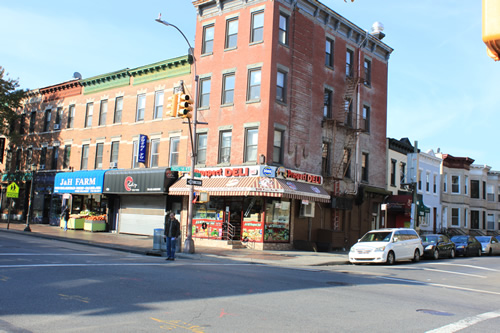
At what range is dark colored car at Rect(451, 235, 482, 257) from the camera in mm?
28344

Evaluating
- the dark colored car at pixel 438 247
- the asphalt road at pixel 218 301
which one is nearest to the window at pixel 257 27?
the dark colored car at pixel 438 247

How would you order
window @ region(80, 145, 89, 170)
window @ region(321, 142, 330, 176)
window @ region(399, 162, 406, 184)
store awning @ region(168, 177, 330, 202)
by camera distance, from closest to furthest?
store awning @ region(168, 177, 330, 202), window @ region(321, 142, 330, 176), window @ region(80, 145, 89, 170), window @ region(399, 162, 406, 184)

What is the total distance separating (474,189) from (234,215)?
110ft

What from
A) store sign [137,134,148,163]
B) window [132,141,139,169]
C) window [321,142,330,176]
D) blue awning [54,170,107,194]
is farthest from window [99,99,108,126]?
window [321,142,330,176]

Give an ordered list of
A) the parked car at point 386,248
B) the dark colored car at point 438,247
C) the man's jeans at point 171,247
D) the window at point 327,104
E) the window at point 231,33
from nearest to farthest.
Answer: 1. the man's jeans at point 171,247
2. the parked car at point 386,248
3. the dark colored car at point 438,247
4. the window at point 231,33
5. the window at point 327,104

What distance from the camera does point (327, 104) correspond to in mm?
28609

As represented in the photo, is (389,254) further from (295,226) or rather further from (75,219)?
(75,219)

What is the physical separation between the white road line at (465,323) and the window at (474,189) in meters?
42.7

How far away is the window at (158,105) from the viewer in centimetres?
2948

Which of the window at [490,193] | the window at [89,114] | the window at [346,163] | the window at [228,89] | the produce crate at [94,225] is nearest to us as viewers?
the window at [228,89]

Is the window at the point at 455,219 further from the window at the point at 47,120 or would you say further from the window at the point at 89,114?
the window at the point at 47,120

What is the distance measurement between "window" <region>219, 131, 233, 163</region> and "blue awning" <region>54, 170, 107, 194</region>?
9.68 m

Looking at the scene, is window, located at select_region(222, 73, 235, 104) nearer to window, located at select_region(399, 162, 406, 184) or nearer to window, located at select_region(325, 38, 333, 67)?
window, located at select_region(325, 38, 333, 67)

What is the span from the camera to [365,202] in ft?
102
